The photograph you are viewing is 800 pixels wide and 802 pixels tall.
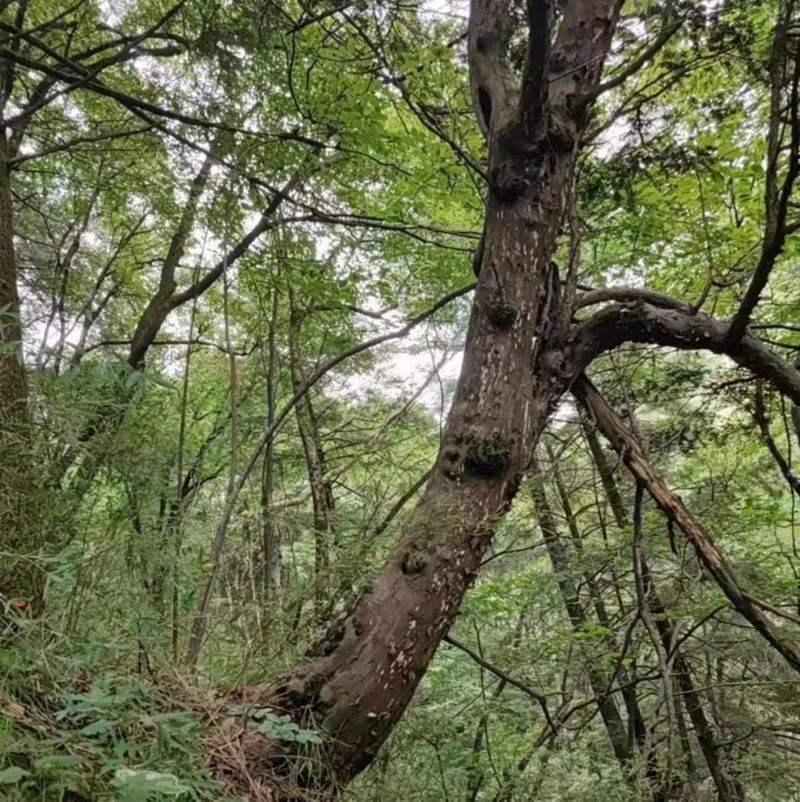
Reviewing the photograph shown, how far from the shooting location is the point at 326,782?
1.62 meters

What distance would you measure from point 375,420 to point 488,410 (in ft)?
10.5

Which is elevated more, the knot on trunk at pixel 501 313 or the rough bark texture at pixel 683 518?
the knot on trunk at pixel 501 313

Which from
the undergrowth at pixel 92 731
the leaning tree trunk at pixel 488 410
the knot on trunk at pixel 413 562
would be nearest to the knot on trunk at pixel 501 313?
the leaning tree trunk at pixel 488 410

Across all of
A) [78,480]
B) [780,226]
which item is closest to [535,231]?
[780,226]

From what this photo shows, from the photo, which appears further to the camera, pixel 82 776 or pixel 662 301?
pixel 662 301

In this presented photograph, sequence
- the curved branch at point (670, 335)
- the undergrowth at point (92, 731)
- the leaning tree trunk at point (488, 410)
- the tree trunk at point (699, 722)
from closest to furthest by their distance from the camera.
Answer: the undergrowth at point (92, 731), the leaning tree trunk at point (488, 410), the curved branch at point (670, 335), the tree trunk at point (699, 722)

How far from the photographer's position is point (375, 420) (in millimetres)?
5180

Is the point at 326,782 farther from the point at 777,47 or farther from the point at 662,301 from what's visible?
the point at 777,47

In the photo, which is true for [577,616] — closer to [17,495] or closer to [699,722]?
[699,722]

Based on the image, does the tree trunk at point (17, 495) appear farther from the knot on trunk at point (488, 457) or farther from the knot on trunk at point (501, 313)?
the knot on trunk at point (501, 313)

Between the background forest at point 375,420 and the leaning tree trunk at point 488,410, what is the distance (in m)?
0.05

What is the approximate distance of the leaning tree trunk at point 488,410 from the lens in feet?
5.62

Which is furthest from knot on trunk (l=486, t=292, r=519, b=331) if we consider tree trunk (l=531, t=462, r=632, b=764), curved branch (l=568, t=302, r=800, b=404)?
tree trunk (l=531, t=462, r=632, b=764)

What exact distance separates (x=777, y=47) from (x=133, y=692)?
240 centimetres
